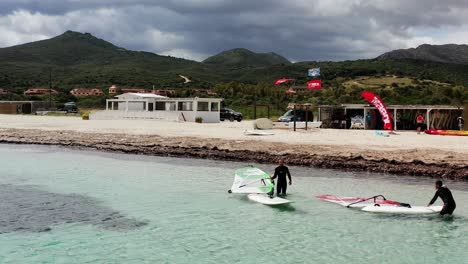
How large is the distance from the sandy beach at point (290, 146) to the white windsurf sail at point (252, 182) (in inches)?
281

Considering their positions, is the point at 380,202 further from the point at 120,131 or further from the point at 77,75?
the point at 77,75

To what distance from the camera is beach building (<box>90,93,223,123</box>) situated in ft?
157

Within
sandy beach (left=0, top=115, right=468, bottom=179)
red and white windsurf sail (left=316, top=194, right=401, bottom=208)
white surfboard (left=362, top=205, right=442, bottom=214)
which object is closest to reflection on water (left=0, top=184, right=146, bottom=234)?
red and white windsurf sail (left=316, top=194, right=401, bottom=208)

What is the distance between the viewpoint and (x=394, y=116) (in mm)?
37812

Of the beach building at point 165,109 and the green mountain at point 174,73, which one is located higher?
the green mountain at point 174,73

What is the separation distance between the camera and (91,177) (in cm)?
2164

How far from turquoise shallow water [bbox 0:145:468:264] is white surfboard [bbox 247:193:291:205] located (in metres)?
0.29

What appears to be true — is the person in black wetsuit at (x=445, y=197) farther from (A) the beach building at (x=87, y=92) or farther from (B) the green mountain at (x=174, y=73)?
(A) the beach building at (x=87, y=92)

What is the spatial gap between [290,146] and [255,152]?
1892 mm

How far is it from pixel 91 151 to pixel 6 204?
15.6 meters

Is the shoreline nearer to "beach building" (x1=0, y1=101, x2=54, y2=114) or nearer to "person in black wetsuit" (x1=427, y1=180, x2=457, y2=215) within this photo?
"person in black wetsuit" (x1=427, y1=180, x2=457, y2=215)

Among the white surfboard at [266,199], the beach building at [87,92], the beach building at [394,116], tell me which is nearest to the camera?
the white surfboard at [266,199]

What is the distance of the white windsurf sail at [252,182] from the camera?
56.0 ft

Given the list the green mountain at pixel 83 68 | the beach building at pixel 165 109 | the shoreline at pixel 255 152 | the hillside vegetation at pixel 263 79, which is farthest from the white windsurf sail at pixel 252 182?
the green mountain at pixel 83 68
